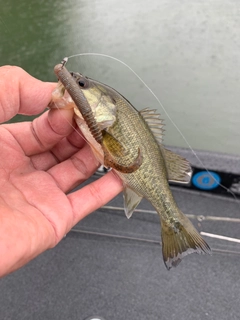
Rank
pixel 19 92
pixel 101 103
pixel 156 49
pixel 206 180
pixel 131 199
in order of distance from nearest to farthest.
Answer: pixel 19 92, pixel 101 103, pixel 131 199, pixel 206 180, pixel 156 49

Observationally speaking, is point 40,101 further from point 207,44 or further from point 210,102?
point 207,44

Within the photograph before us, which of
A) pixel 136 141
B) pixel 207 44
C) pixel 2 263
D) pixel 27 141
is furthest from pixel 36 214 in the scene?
pixel 207 44

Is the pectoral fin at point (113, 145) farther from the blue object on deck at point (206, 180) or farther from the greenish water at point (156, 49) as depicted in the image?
the greenish water at point (156, 49)

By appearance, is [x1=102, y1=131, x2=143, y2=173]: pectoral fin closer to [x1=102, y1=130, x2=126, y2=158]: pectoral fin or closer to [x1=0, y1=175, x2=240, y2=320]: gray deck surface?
[x1=102, y1=130, x2=126, y2=158]: pectoral fin

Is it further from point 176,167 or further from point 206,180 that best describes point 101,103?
point 206,180

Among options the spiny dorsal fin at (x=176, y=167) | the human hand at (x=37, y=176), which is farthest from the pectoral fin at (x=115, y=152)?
the spiny dorsal fin at (x=176, y=167)

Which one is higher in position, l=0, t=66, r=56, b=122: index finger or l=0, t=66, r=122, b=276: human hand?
l=0, t=66, r=56, b=122: index finger

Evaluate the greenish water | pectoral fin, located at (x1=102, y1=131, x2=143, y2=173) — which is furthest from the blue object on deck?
the greenish water

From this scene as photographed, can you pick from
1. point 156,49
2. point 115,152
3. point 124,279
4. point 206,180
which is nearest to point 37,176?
point 115,152
